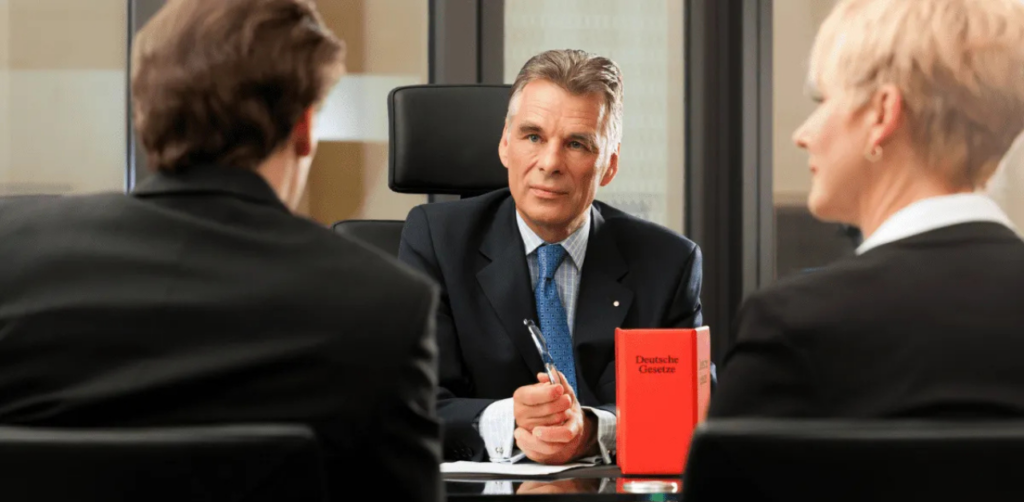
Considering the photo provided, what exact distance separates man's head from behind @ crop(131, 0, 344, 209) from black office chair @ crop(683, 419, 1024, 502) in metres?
A: 0.60

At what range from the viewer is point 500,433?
1844 mm

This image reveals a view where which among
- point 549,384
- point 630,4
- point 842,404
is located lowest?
point 549,384

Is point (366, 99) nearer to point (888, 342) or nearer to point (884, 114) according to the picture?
point (884, 114)

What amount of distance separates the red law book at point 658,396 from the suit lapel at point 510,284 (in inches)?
26.5

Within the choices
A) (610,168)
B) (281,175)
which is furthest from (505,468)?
(610,168)

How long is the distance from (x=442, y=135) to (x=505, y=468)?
102cm

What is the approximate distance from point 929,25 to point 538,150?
1211 millimetres

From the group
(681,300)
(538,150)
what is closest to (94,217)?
(538,150)

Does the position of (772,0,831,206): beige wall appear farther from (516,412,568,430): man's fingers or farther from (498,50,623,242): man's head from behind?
(516,412,568,430): man's fingers

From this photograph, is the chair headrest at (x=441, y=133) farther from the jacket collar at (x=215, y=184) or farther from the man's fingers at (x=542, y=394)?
the jacket collar at (x=215, y=184)

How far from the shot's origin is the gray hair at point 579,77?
7.68 ft

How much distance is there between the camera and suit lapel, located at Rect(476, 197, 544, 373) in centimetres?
227

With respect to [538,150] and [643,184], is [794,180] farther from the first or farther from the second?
[538,150]

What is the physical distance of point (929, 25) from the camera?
1184 millimetres
